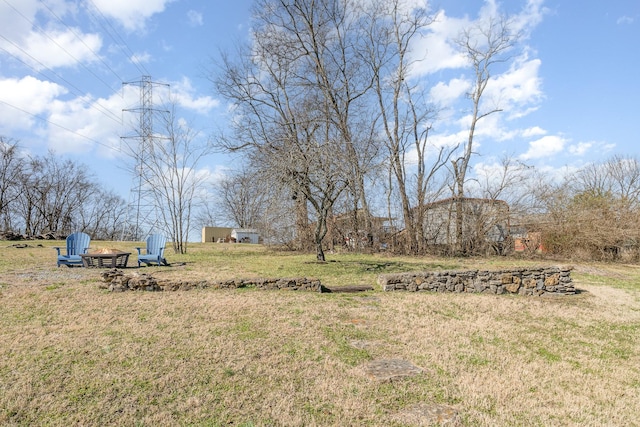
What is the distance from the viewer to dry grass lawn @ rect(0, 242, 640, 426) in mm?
2539

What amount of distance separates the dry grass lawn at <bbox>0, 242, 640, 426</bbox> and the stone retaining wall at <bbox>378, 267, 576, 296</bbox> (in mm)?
1033

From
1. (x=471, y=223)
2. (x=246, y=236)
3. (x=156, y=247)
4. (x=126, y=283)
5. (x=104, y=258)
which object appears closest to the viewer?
(x=126, y=283)

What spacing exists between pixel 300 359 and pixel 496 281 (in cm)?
Answer: 534

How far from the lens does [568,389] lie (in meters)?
3.05

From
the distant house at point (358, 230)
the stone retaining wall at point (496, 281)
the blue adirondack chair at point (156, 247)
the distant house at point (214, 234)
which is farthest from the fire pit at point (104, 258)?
the distant house at point (214, 234)

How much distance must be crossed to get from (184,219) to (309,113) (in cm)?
632

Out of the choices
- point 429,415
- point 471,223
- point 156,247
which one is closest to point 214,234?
point 156,247

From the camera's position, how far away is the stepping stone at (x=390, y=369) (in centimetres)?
315

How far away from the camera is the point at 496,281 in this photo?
24.3 feet

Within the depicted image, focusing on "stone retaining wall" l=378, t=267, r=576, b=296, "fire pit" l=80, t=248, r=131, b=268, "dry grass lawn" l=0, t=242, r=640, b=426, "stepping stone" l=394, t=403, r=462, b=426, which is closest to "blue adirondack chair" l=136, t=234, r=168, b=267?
"fire pit" l=80, t=248, r=131, b=268

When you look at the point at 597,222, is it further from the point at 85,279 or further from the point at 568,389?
the point at 85,279

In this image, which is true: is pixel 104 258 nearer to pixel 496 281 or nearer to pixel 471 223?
pixel 496 281

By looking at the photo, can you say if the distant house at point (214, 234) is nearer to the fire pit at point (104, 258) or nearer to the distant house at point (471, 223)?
the distant house at point (471, 223)

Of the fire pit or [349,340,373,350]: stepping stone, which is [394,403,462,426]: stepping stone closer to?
[349,340,373,350]: stepping stone
